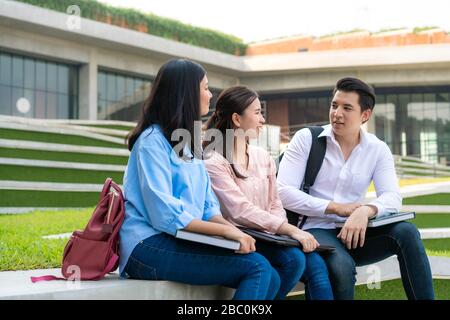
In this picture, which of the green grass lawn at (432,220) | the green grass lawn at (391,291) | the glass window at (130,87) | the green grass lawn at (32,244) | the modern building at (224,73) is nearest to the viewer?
the green grass lawn at (391,291)

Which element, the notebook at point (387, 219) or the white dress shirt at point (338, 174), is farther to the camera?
the white dress shirt at point (338, 174)

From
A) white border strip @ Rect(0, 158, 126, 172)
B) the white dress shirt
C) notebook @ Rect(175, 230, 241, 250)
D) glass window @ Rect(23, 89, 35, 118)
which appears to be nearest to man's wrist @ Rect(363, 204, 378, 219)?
the white dress shirt

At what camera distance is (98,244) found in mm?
3027

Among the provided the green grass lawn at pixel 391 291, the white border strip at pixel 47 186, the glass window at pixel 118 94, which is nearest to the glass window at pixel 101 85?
the glass window at pixel 118 94

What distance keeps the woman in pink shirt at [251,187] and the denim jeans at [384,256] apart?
0.43ft

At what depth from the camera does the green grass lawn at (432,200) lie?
8.67 metres

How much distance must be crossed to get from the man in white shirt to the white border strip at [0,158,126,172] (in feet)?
31.1

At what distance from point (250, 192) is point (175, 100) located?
86cm

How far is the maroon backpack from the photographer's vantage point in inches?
119

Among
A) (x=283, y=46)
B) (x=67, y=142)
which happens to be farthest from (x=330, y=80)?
(x=67, y=142)

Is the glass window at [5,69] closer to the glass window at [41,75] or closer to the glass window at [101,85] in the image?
the glass window at [41,75]

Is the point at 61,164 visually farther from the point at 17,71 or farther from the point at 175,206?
the point at 17,71

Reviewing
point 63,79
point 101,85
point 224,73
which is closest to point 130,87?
point 101,85
